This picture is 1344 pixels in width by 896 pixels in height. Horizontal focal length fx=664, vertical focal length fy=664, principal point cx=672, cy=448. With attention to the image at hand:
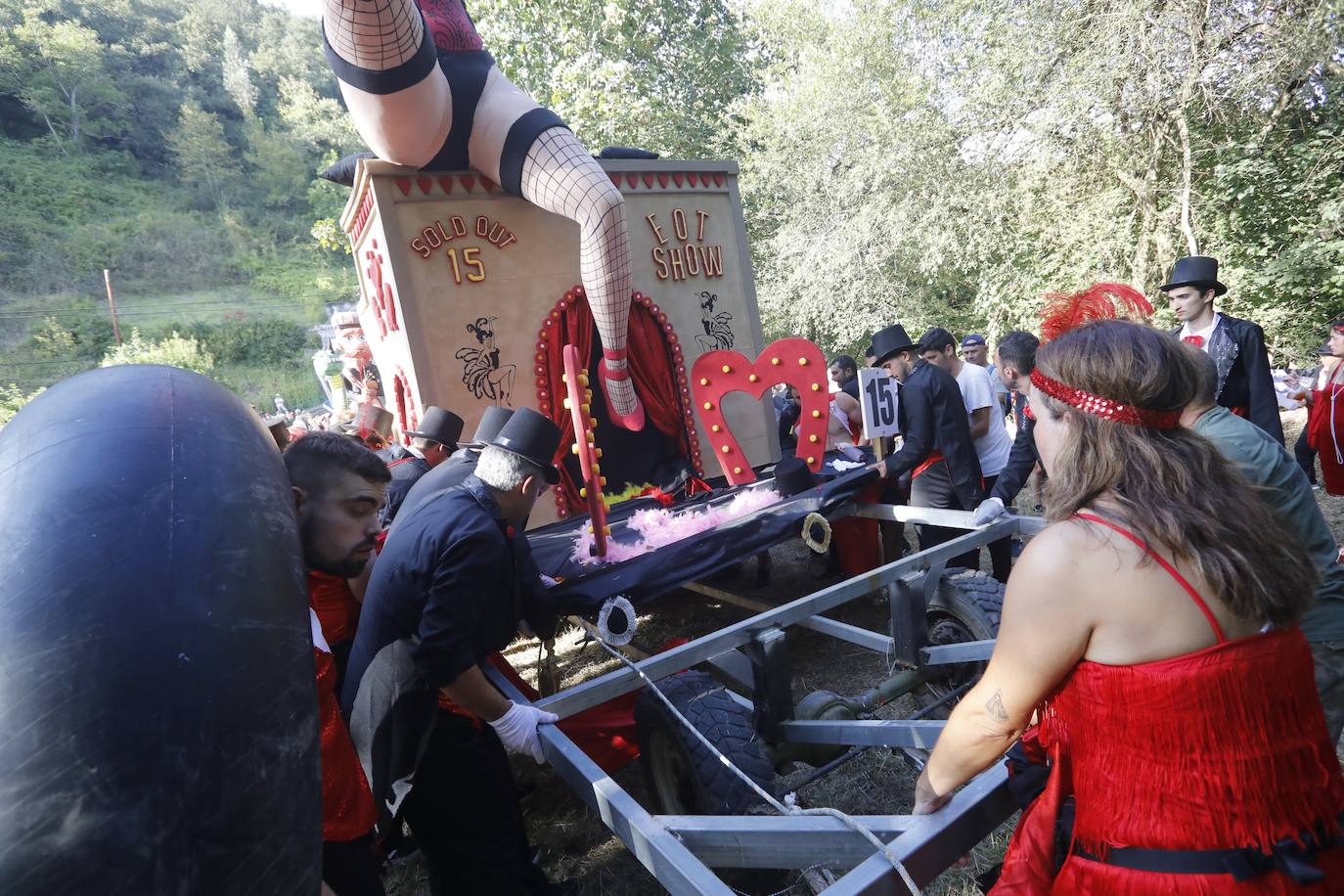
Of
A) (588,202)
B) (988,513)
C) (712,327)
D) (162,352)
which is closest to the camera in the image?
(988,513)

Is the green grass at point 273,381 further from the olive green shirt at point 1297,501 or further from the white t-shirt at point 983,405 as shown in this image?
the olive green shirt at point 1297,501

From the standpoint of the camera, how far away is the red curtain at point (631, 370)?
17.4ft

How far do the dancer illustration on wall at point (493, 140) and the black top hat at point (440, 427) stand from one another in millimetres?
1305

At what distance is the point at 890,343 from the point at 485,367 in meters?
3.04

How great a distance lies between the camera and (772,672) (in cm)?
244

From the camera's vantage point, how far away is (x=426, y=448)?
14.9ft

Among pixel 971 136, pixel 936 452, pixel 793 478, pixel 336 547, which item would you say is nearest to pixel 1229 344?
pixel 936 452

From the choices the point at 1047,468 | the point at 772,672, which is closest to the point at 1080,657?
the point at 1047,468

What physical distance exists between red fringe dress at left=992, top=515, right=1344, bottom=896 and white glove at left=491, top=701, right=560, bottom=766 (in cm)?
146

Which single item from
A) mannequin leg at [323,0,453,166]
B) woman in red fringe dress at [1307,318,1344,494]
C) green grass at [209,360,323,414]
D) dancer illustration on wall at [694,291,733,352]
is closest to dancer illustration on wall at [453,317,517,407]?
mannequin leg at [323,0,453,166]

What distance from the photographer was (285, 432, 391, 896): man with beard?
181 centimetres

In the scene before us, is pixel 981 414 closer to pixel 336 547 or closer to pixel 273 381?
pixel 336 547

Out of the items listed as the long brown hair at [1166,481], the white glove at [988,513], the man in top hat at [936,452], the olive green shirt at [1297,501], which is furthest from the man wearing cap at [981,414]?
the long brown hair at [1166,481]

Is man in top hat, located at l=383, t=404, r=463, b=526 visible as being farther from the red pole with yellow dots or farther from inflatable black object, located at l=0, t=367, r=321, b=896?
inflatable black object, located at l=0, t=367, r=321, b=896
